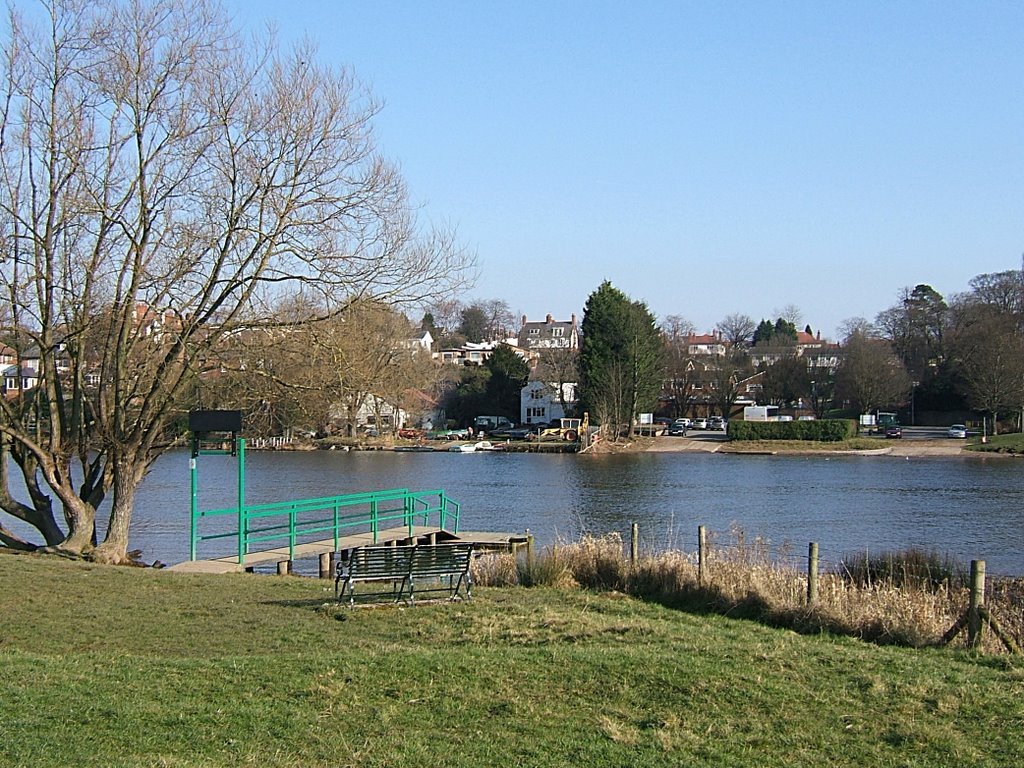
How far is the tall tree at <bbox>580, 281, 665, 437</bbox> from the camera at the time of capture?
83.5 meters

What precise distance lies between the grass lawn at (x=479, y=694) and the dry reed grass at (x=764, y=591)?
0.89m

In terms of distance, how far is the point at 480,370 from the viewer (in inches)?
3915

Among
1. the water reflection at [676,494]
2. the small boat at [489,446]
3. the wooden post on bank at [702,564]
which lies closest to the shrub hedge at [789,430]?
the water reflection at [676,494]

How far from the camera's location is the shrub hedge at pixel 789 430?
81.9m

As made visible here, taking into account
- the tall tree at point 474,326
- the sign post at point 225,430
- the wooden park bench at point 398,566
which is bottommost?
the wooden park bench at point 398,566

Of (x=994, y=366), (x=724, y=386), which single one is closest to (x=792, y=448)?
(x=994, y=366)

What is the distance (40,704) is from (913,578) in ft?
50.7

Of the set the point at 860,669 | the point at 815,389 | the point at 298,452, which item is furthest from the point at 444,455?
the point at 860,669

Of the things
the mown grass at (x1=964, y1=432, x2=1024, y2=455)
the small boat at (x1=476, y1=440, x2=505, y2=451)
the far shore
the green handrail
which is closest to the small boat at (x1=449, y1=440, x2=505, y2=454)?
the small boat at (x1=476, y1=440, x2=505, y2=451)

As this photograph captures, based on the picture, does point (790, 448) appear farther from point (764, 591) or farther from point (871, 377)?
point (764, 591)

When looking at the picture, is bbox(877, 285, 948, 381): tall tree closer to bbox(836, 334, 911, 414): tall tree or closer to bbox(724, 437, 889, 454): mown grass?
bbox(836, 334, 911, 414): tall tree

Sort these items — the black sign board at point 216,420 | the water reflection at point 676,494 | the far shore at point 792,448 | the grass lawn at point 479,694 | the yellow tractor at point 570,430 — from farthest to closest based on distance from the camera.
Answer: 1. the yellow tractor at point 570,430
2. the far shore at point 792,448
3. the water reflection at point 676,494
4. the black sign board at point 216,420
5. the grass lawn at point 479,694

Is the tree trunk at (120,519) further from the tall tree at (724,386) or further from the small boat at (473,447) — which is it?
the tall tree at (724,386)

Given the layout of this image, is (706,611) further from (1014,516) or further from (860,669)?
(1014,516)
